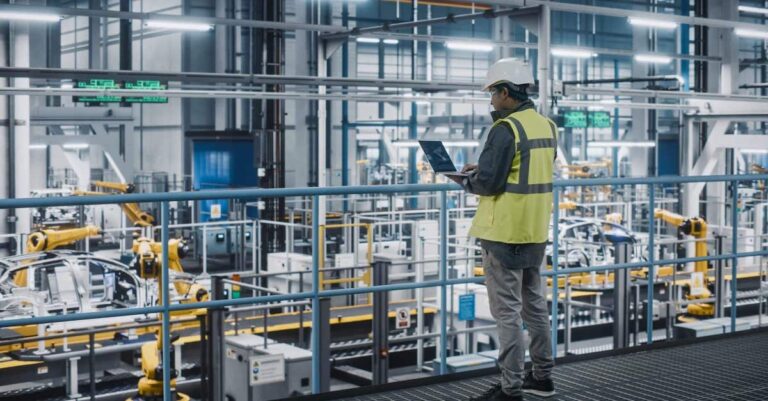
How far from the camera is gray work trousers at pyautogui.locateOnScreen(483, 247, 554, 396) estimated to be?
4.57m

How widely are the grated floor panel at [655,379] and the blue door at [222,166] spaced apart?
18994 millimetres

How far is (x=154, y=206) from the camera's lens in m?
25.8

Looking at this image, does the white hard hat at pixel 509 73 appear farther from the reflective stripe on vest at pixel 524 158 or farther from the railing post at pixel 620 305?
the railing post at pixel 620 305

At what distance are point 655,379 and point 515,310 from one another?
1568mm

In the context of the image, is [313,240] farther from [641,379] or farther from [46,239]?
[46,239]

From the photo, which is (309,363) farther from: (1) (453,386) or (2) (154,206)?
(2) (154,206)

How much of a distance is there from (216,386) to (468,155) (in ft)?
112

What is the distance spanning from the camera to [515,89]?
14.7 ft

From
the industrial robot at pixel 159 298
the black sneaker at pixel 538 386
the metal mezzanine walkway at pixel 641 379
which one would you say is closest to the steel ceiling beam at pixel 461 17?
the metal mezzanine walkway at pixel 641 379

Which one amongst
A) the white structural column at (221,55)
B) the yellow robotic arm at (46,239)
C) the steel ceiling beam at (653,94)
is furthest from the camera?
the white structural column at (221,55)

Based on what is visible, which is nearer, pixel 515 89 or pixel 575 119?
pixel 515 89

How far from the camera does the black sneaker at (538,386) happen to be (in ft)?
16.5

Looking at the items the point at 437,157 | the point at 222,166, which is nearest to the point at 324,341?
the point at 437,157

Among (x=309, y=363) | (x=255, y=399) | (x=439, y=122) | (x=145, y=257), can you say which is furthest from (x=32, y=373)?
(x=439, y=122)
